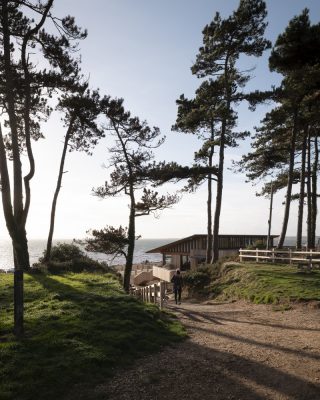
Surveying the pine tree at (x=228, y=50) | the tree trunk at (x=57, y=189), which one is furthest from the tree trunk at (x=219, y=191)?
the tree trunk at (x=57, y=189)

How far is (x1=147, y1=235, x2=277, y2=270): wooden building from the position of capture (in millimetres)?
37250

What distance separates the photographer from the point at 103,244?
2250 centimetres

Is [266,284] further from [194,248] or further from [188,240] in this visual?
[188,240]

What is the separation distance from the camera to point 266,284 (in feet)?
62.7

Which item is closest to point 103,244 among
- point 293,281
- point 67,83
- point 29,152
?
point 29,152

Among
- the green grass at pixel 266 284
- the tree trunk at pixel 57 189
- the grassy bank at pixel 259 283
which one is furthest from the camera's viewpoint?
the tree trunk at pixel 57 189

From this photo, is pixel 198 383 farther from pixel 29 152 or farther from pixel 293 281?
pixel 29 152

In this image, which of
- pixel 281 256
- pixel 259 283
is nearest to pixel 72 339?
pixel 259 283

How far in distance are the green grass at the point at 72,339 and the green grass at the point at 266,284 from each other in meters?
7.11

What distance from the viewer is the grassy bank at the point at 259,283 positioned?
56.2ft

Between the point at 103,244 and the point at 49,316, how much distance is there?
1186 centimetres

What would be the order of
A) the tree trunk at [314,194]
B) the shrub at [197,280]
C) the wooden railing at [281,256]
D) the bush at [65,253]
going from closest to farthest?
the wooden railing at [281,256] < the shrub at [197,280] < the bush at [65,253] < the tree trunk at [314,194]

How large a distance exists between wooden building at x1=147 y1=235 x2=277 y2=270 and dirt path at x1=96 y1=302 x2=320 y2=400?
2461 centimetres

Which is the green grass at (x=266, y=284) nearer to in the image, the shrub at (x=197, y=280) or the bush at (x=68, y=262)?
the shrub at (x=197, y=280)
